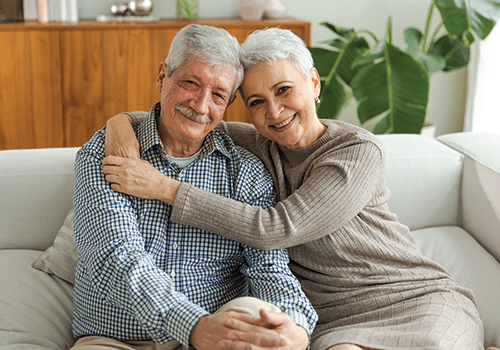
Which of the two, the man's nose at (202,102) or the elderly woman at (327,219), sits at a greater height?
the man's nose at (202,102)

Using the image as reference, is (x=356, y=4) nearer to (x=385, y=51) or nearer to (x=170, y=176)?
(x=385, y=51)

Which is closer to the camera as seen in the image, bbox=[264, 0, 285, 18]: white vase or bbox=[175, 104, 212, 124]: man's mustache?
bbox=[175, 104, 212, 124]: man's mustache

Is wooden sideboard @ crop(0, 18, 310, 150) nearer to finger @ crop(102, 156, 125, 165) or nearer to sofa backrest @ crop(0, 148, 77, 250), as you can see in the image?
sofa backrest @ crop(0, 148, 77, 250)

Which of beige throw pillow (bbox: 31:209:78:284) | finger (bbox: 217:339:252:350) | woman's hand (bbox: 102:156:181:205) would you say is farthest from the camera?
beige throw pillow (bbox: 31:209:78:284)

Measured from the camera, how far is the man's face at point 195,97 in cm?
141

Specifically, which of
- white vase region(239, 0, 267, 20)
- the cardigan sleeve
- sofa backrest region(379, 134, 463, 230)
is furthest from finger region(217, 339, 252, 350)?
white vase region(239, 0, 267, 20)

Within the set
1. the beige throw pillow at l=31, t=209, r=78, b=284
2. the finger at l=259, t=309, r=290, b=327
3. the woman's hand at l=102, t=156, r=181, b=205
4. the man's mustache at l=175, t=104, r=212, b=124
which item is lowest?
the beige throw pillow at l=31, t=209, r=78, b=284

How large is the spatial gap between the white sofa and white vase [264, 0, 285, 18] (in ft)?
5.91

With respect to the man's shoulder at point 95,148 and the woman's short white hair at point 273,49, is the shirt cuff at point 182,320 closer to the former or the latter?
the man's shoulder at point 95,148

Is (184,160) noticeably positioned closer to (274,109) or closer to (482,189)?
(274,109)

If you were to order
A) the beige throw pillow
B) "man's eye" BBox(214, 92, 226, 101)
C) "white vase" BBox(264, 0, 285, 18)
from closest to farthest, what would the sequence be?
"man's eye" BBox(214, 92, 226, 101)
the beige throw pillow
"white vase" BBox(264, 0, 285, 18)

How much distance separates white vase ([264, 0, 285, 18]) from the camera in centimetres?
346

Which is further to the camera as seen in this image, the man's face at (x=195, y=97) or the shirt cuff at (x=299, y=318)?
the man's face at (x=195, y=97)

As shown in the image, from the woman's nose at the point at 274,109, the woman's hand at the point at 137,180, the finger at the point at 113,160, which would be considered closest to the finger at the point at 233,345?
the woman's hand at the point at 137,180
